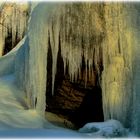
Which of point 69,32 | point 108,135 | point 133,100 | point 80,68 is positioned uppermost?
point 69,32

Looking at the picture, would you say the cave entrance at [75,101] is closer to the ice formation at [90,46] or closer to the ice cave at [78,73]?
the ice cave at [78,73]

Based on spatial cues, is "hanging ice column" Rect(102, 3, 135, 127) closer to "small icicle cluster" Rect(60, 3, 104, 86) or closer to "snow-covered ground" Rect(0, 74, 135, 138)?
"small icicle cluster" Rect(60, 3, 104, 86)

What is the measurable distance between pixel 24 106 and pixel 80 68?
1705mm

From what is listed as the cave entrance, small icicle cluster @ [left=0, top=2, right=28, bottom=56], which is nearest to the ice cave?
the cave entrance

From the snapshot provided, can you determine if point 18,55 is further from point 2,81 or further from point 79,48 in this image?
point 79,48

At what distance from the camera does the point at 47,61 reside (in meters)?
12.3

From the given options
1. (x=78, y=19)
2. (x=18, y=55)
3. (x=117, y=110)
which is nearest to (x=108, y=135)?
(x=117, y=110)

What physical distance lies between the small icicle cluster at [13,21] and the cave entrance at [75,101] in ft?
24.2

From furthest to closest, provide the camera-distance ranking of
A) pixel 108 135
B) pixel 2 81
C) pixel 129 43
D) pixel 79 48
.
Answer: pixel 2 81, pixel 79 48, pixel 129 43, pixel 108 135

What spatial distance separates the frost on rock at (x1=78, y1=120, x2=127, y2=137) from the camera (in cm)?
1049

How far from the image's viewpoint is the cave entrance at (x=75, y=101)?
12.9 meters

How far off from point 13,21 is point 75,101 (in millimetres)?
9156

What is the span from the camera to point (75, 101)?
13.2 m

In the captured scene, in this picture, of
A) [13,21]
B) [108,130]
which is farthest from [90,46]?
[13,21]
